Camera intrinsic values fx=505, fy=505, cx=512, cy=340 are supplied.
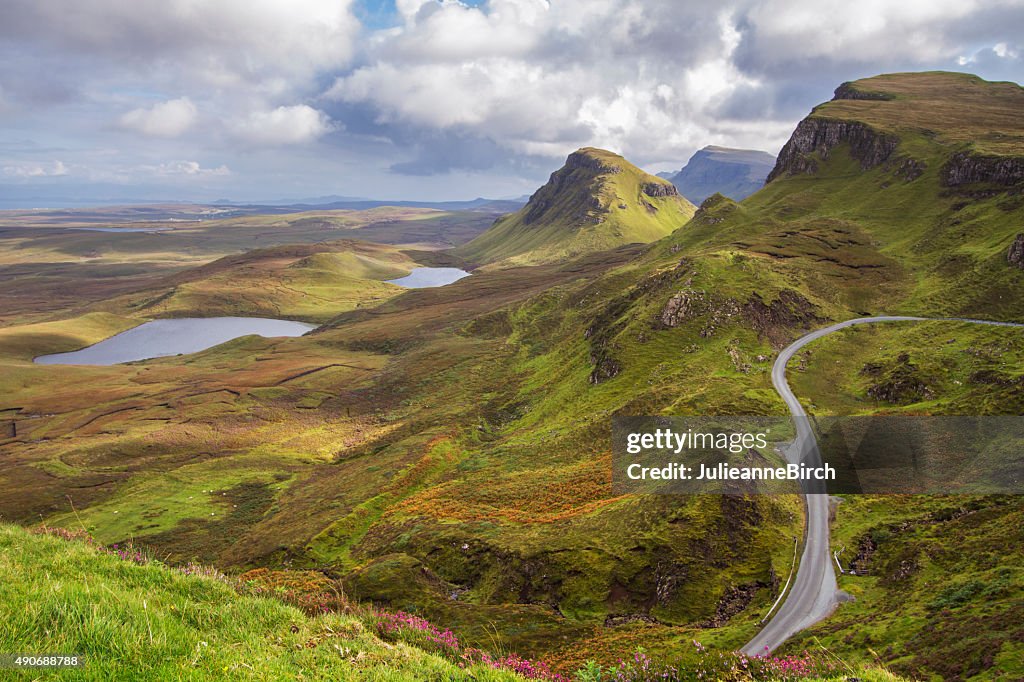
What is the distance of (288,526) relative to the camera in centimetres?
5706

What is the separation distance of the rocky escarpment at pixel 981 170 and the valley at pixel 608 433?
635 millimetres

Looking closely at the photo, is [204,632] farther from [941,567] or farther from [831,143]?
[831,143]

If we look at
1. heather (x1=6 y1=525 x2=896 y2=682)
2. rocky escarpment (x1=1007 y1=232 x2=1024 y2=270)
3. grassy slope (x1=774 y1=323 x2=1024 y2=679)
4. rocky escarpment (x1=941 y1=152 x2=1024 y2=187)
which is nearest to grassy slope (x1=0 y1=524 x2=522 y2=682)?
heather (x1=6 y1=525 x2=896 y2=682)

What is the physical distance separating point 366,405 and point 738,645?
3845 inches

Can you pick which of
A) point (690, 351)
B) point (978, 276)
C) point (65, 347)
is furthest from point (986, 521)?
point (65, 347)

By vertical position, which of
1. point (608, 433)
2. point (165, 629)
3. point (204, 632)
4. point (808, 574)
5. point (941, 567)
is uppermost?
point (165, 629)

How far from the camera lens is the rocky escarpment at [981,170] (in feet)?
375

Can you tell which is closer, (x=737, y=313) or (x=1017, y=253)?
(x=1017, y=253)

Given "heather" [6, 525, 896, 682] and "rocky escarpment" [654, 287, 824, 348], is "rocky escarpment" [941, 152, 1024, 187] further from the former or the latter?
"heather" [6, 525, 896, 682]

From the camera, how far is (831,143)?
608 ft

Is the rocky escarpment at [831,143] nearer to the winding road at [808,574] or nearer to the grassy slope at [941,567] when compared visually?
the grassy slope at [941,567]

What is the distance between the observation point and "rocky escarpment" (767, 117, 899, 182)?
164125 mm

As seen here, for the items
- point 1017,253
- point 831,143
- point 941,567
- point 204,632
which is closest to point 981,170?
point 1017,253

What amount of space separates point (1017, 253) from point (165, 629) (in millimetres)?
122603
